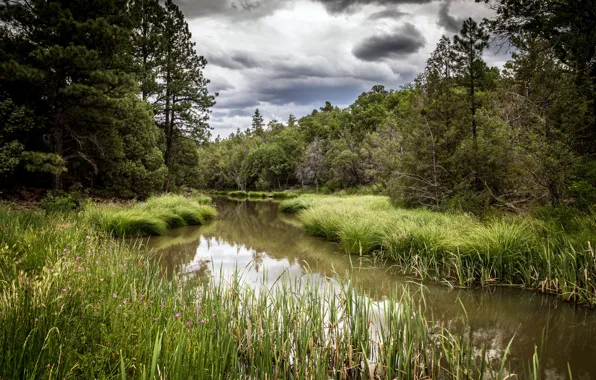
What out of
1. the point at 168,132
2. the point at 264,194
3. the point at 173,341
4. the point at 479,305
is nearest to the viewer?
the point at 173,341

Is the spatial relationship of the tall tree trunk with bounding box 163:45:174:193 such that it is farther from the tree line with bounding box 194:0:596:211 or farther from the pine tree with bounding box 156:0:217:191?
the tree line with bounding box 194:0:596:211

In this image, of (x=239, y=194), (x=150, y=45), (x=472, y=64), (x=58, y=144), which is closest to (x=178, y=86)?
(x=150, y=45)

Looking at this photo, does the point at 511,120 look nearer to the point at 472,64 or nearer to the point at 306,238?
the point at 472,64

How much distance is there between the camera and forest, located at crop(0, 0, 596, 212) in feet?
27.2

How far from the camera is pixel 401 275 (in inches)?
286

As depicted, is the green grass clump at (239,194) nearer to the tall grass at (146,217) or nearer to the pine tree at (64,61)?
the tall grass at (146,217)

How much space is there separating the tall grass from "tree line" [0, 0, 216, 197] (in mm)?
3053

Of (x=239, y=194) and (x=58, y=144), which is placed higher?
(x=58, y=144)

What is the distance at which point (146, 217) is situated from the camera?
12.1 m

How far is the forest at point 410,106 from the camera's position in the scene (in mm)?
8297

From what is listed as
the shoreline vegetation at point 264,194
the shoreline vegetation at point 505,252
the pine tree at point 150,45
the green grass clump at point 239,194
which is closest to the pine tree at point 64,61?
the pine tree at point 150,45

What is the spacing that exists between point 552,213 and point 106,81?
618 inches

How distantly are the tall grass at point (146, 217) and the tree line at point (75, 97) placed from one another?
3053 millimetres

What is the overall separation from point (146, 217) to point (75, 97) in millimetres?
6150
